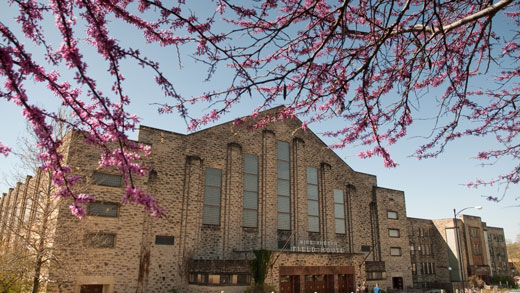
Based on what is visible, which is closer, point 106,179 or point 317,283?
point 106,179

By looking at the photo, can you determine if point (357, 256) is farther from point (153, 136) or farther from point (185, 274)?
point (153, 136)

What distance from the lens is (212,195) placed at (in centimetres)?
2770

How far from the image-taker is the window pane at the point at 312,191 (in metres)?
32.8

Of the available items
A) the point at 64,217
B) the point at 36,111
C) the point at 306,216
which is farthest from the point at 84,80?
the point at 306,216

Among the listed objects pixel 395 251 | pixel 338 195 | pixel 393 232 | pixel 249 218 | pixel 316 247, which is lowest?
pixel 395 251

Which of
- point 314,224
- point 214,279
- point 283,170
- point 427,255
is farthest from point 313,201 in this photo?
point 427,255

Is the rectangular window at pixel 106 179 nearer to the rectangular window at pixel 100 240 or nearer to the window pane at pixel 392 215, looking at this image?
the rectangular window at pixel 100 240

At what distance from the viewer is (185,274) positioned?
2455 cm

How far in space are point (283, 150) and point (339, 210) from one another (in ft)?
24.6

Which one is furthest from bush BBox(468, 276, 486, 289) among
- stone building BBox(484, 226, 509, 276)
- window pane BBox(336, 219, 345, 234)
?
window pane BBox(336, 219, 345, 234)

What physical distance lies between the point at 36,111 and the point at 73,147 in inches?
764

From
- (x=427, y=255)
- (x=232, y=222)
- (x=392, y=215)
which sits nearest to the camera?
(x=232, y=222)

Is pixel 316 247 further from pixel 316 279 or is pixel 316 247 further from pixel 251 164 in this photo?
pixel 251 164

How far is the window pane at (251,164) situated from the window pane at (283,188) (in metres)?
2.42
